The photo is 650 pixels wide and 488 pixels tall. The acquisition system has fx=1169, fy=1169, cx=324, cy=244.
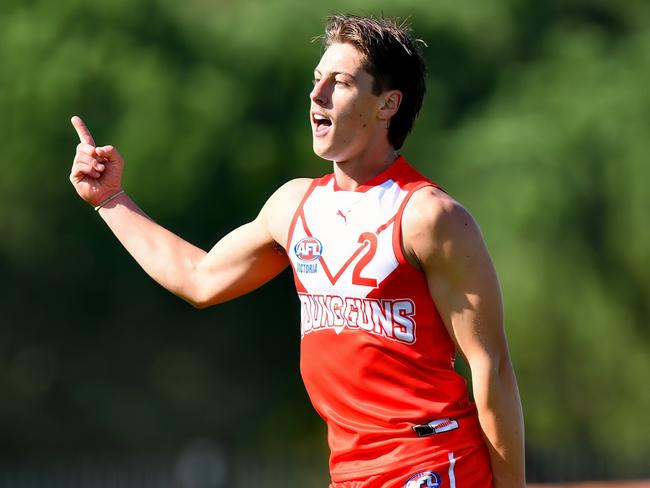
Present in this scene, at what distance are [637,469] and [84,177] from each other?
11262mm

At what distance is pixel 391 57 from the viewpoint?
11.1 ft

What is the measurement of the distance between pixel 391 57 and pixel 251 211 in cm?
1095

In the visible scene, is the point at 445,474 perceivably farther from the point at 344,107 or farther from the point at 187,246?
the point at 187,246

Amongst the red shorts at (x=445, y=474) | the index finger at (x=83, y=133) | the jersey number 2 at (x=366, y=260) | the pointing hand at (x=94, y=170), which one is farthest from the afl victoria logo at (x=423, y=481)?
the index finger at (x=83, y=133)

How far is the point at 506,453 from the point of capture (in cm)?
319

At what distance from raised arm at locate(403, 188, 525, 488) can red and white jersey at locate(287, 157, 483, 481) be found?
0.05 metres

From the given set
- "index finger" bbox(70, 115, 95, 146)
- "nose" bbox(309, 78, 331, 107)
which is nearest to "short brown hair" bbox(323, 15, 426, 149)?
"nose" bbox(309, 78, 331, 107)

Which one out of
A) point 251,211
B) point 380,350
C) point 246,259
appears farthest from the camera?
point 251,211

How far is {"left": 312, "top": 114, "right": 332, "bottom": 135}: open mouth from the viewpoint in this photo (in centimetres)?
336

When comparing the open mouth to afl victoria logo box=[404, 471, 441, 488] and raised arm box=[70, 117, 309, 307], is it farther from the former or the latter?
afl victoria logo box=[404, 471, 441, 488]

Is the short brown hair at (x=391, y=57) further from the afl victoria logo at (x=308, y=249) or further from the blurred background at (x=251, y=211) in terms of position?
the blurred background at (x=251, y=211)

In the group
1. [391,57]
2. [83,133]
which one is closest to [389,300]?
[391,57]

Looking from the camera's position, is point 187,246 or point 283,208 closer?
point 283,208

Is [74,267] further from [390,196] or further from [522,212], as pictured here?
[390,196]
